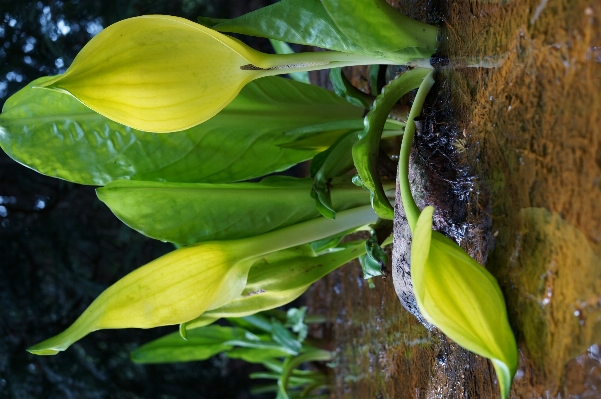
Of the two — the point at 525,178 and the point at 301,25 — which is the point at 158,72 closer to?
the point at 301,25

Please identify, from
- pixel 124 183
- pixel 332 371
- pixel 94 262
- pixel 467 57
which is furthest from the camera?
pixel 94 262

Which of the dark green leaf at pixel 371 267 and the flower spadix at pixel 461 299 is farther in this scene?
the dark green leaf at pixel 371 267

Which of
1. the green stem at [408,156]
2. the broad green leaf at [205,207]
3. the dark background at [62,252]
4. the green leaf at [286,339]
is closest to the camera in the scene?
the green stem at [408,156]

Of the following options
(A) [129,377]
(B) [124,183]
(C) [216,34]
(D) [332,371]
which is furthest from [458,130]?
(A) [129,377]

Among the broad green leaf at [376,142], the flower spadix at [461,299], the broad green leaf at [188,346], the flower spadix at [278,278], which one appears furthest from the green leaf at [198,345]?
the flower spadix at [461,299]

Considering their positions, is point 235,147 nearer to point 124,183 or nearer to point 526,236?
point 124,183

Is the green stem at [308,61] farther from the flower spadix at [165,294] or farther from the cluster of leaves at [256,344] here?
the cluster of leaves at [256,344]

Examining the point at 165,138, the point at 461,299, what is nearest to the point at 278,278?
the point at 165,138
